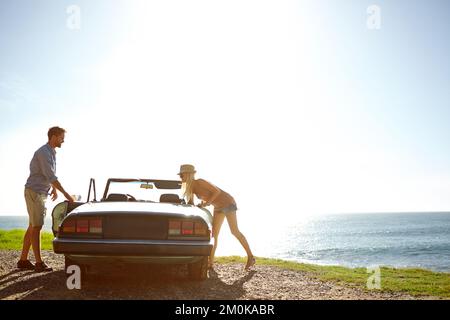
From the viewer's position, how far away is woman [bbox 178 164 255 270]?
6383 millimetres

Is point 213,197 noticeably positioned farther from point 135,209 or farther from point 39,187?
point 39,187

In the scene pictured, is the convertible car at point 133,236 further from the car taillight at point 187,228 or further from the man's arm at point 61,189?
the man's arm at point 61,189

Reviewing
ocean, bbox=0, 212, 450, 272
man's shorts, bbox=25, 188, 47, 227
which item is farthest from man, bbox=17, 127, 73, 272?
ocean, bbox=0, 212, 450, 272

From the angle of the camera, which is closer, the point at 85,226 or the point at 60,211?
the point at 85,226

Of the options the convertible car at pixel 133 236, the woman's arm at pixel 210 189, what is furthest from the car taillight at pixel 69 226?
the woman's arm at pixel 210 189

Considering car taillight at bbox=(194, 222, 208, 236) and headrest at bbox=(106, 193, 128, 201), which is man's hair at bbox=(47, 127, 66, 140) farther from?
car taillight at bbox=(194, 222, 208, 236)

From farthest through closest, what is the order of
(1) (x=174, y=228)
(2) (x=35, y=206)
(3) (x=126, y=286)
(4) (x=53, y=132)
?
(4) (x=53, y=132) → (2) (x=35, y=206) → (3) (x=126, y=286) → (1) (x=174, y=228)

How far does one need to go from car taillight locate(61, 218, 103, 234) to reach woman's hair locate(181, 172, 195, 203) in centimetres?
176

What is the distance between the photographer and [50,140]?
6316mm

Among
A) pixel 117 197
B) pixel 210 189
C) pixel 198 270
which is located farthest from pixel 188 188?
pixel 198 270

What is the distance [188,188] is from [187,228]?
1.53 meters

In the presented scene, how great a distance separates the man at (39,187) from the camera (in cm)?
607

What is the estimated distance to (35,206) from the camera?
6.07 meters
